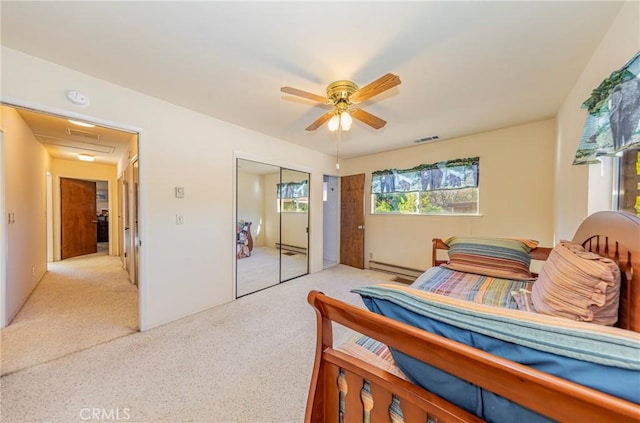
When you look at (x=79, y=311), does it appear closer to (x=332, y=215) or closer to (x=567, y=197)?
(x=332, y=215)

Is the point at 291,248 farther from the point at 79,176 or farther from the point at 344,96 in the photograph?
the point at 79,176

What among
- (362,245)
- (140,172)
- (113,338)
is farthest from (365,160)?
(113,338)

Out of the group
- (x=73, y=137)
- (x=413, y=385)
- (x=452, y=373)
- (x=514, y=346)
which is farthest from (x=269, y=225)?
(x=514, y=346)

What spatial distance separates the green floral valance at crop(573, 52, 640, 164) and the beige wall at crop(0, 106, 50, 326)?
16.4 feet

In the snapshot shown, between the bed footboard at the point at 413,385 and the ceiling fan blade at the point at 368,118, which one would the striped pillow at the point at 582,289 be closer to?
the bed footboard at the point at 413,385

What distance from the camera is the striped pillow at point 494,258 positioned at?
7.27ft

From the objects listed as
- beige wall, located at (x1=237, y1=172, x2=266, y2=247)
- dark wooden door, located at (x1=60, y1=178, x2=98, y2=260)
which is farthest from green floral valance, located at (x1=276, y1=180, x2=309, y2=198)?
dark wooden door, located at (x1=60, y1=178, x2=98, y2=260)

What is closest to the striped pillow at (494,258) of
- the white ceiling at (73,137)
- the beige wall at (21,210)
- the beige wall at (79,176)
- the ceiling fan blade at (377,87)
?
the ceiling fan blade at (377,87)

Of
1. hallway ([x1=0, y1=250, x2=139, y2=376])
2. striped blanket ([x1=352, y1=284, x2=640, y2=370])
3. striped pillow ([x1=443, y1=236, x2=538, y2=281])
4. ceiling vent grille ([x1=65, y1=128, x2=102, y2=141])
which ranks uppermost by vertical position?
ceiling vent grille ([x1=65, y1=128, x2=102, y2=141])

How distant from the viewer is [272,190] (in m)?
4.10

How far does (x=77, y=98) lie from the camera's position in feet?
6.77

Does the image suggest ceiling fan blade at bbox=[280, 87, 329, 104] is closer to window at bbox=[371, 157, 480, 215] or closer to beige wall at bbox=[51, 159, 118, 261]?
window at bbox=[371, 157, 480, 215]

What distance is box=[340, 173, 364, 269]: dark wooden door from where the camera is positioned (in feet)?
16.5

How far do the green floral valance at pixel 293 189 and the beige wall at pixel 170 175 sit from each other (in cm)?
81
